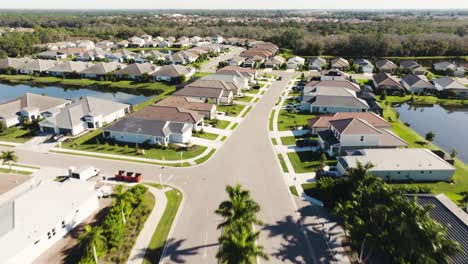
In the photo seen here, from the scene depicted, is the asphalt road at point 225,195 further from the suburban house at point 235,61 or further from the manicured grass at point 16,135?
the suburban house at point 235,61

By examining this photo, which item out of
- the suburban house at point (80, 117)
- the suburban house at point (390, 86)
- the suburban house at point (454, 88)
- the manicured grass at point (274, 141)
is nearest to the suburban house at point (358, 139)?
the manicured grass at point (274, 141)

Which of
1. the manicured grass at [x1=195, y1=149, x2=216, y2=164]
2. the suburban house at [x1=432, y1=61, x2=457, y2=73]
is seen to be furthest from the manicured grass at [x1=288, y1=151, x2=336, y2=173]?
the suburban house at [x1=432, y1=61, x2=457, y2=73]

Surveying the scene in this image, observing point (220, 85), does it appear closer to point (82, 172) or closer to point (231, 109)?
point (231, 109)

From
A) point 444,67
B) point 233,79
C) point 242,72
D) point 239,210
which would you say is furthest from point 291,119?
point 444,67

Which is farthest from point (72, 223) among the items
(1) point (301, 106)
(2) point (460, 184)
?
(1) point (301, 106)

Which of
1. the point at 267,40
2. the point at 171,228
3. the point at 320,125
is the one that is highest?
the point at 267,40

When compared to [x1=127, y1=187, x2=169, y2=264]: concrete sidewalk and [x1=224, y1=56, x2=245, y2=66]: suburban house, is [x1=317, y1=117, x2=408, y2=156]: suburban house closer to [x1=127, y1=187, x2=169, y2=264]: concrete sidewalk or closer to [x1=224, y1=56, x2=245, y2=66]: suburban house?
[x1=127, y1=187, x2=169, y2=264]: concrete sidewalk

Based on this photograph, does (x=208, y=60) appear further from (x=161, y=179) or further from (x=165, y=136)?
(x=161, y=179)
